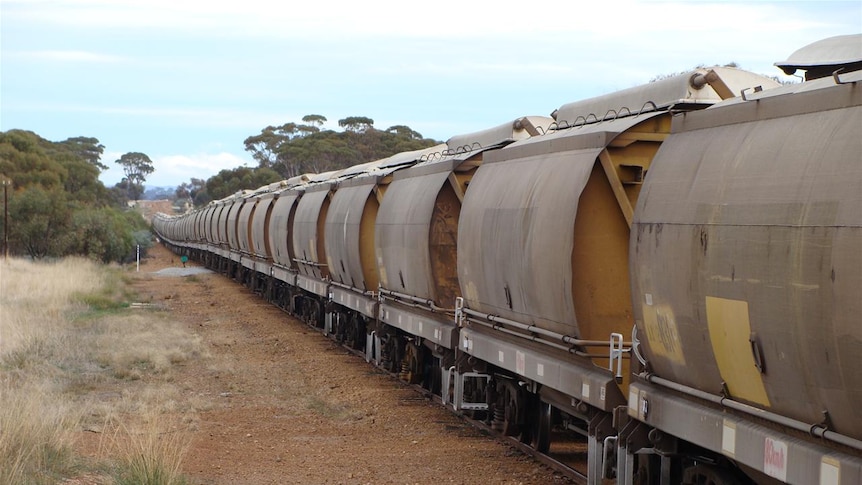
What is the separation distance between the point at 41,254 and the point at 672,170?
5386 centimetres

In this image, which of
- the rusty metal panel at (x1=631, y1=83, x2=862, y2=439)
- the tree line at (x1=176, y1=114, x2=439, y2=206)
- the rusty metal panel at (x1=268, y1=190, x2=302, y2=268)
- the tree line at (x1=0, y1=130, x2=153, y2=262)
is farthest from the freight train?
the tree line at (x1=176, y1=114, x2=439, y2=206)

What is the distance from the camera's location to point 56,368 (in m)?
18.0

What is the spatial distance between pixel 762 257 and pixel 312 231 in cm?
1773

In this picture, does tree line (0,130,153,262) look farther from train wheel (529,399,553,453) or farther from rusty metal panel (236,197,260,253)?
train wheel (529,399,553,453)

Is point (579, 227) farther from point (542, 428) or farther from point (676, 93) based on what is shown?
point (542, 428)

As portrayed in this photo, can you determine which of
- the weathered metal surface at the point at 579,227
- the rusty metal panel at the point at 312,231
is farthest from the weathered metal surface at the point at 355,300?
the weathered metal surface at the point at 579,227

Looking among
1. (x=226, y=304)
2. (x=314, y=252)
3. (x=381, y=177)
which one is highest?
(x=381, y=177)

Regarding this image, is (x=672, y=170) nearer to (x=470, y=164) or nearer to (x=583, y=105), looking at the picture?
(x=583, y=105)

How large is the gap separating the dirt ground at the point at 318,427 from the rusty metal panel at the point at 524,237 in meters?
1.74

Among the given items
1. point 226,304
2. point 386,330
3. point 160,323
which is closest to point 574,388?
point 386,330

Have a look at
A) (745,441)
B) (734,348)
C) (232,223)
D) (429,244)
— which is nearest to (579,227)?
(734,348)

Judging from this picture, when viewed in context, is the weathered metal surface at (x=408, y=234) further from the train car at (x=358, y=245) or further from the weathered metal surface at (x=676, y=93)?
the weathered metal surface at (x=676, y=93)

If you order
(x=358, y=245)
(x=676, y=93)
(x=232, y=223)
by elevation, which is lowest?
(x=358, y=245)

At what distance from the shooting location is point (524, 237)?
387 inches
